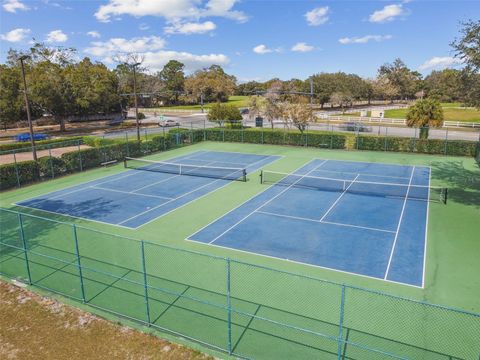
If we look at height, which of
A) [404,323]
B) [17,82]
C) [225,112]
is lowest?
[404,323]

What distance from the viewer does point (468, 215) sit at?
18375mm

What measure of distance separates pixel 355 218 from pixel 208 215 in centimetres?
727

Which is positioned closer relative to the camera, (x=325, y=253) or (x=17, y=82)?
(x=325, y=253)

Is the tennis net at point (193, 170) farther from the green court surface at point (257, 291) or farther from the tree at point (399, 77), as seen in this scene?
the tree at point (399, 77)

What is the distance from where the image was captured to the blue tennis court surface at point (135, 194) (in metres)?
19.3

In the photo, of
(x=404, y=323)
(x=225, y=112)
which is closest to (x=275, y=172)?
(x=404, y=323)

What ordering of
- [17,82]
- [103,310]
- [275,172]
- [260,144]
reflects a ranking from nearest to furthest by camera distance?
1. [103,310]
2. [275,172]
3. [260,144]
4. [17,82]

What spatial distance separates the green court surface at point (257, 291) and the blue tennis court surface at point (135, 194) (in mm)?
1200

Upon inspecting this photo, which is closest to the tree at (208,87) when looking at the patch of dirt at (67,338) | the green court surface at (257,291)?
the green court surface at (257,291)

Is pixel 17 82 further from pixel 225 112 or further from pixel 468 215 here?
pixel 468 215

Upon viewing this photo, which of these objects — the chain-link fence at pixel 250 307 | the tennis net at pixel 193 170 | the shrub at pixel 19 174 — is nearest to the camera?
the chain-link fence at pixel 250 307

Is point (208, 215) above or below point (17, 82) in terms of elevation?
below

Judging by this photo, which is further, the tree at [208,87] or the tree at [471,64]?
the tree at [208,87]

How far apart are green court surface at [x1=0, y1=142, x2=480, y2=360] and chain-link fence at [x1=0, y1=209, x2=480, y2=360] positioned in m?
0.03
